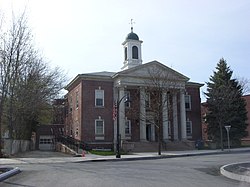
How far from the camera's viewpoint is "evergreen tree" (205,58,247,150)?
1681 inches

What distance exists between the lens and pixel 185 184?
37.3ft

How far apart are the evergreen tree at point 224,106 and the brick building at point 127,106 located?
11.8 ft

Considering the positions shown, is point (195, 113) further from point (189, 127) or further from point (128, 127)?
point (128, 127)

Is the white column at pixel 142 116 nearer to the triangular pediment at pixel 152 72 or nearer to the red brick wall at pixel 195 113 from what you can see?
the triangular pediment at pixel 152 72

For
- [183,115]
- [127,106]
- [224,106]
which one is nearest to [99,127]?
[127,106]

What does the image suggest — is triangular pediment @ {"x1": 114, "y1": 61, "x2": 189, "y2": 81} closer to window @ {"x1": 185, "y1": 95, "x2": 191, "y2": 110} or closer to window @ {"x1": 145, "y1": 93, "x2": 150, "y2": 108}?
window @ {"x1": 145, "y1": 93, "x2": 150, "y2": 108}

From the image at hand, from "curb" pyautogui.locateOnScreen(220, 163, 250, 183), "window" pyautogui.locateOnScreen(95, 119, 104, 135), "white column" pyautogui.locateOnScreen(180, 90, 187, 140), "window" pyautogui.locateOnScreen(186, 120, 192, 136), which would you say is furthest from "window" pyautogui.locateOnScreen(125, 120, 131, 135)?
"curb" pyautogui.locateOnScreen(220, 163, 250, 183)

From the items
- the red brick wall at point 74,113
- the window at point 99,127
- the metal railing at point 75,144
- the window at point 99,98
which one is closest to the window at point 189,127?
the window at point 99,127

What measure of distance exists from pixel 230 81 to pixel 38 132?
3577cm

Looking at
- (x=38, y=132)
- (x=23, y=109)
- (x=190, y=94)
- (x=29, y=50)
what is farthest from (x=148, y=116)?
(x=38, y=132)

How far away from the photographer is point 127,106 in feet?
143

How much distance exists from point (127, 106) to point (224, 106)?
40.1 feet

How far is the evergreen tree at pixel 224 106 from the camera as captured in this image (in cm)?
4269

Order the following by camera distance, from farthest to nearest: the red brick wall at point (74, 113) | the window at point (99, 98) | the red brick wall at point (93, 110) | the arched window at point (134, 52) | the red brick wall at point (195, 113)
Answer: the arched window at point (134, 52) < the red brick wall at point (195, 113) < the red brick wall at point (74, 113) < the window at point (99, 98) < the red brick wall at point (93, 110)
